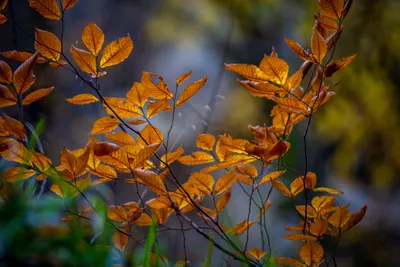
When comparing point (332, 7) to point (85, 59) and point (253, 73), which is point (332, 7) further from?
point (85, 59)

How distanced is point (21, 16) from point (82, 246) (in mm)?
2553

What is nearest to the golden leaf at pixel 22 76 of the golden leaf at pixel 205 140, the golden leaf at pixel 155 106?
the golden leaf at pixel 155 106

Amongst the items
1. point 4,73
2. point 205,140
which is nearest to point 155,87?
point 205,140

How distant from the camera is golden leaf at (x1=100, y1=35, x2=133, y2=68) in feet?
2.66

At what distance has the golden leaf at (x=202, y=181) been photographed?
0.85 meters

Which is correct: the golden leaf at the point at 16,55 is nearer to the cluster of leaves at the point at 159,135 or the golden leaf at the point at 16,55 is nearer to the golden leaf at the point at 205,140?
the cluster of leaves at the point at 159,135

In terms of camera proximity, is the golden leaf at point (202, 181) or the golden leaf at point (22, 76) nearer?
the golden leaf at point (22, 76)

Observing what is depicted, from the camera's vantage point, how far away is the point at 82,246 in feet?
1.48

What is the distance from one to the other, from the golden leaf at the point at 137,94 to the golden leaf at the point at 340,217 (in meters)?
0.39

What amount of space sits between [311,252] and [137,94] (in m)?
0.41

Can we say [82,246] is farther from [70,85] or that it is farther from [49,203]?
[70,85]

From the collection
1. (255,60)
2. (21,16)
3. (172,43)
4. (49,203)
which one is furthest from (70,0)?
(172,43)

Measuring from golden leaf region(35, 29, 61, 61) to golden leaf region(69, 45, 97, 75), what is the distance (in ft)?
0.12

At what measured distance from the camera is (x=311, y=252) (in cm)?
76
